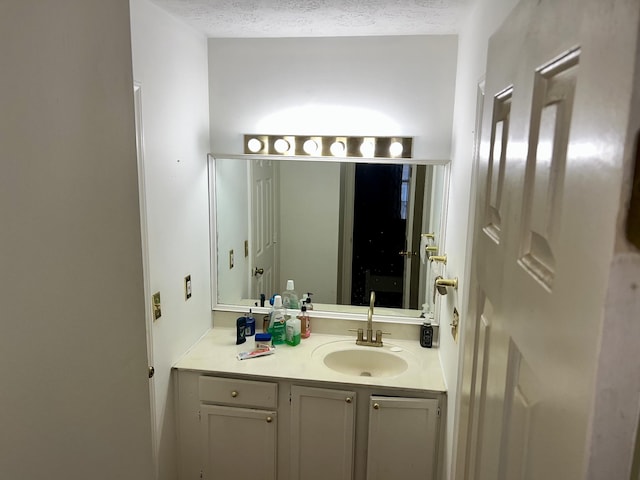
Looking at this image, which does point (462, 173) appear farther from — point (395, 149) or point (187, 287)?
point (187, 287)

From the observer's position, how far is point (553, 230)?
18.2 inches

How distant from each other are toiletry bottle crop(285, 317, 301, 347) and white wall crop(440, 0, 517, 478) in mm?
703

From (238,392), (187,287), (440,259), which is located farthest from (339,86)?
(238,392)

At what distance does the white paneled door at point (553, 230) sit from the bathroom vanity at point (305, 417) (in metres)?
1.20

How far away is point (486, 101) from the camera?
0.85 m

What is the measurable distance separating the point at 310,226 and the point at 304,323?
51 centimetres

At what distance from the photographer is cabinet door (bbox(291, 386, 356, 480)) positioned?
6.48 ft

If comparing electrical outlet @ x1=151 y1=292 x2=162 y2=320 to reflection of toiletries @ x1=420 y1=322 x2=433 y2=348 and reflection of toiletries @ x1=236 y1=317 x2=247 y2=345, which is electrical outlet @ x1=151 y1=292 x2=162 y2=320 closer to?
reflection of toiletries @ x1=236 y1=317 x2=247 y2=345

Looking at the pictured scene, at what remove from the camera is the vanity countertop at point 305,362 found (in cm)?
197

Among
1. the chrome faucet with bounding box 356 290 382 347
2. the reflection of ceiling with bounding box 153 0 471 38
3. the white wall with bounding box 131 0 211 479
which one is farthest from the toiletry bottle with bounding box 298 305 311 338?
the reflection of ceiling with bounding box 153 0 471 38

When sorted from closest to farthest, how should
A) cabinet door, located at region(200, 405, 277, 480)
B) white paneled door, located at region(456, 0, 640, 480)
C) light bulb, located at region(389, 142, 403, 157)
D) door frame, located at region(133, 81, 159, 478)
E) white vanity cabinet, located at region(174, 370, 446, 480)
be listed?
1. white paneled door, located at region(456, 0, 640, 480)
2. door frame, located at region(133, 81, 159, 478)
3. white vanity cabinet, located at region(174, 370, 446, 480)
4. cabinet door, located at region(200, 405, 277, 480)
5. light bulb, located at region(389, 142, 403, 157)

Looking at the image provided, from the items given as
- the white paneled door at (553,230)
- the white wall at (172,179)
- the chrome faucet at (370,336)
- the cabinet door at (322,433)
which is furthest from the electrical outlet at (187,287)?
the white paneled door at (553,230)

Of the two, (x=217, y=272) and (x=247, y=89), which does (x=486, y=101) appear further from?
(x=217, y=272)

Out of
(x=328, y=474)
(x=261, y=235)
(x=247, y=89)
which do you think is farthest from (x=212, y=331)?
(x=247, y=89)
